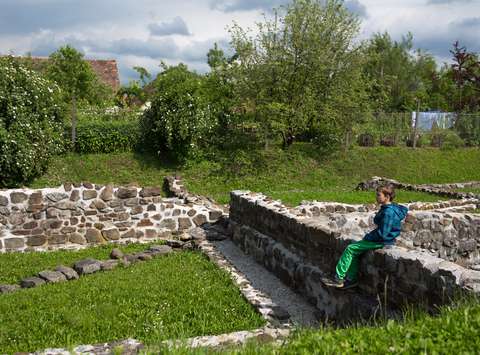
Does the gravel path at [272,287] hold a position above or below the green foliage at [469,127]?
below

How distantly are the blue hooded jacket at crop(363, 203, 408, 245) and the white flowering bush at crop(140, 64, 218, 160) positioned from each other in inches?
555

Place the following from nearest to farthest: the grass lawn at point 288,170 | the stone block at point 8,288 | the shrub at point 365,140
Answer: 1. the stone block at point 8,288
2. the grass lawn at point 288,170
3. the shrub at point 365,140

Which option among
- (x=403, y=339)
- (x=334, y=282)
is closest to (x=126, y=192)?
(x=334, y=282)

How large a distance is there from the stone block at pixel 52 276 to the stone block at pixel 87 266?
0.39 metres

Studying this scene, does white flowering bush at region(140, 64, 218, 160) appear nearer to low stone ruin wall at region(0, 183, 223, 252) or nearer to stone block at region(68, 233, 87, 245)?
low stone ruin wall at region(0, 183, 223, 252)

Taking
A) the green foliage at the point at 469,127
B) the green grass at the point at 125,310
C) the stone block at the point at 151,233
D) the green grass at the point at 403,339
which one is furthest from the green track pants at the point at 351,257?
the green foliage at the point at 469,127

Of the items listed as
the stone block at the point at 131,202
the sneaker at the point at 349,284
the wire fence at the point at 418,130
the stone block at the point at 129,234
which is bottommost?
the stone block at the point at 129,234

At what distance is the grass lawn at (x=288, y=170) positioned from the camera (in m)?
18.5

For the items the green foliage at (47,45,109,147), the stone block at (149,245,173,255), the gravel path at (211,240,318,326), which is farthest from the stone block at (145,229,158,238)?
the green foliage at (47,45,109,147)

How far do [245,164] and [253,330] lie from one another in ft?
50.8

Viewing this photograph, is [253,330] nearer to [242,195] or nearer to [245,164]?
[242,195]

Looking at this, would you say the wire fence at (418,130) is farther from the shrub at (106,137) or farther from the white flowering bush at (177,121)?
the shrub at (106,137)

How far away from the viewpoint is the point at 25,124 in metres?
17.6

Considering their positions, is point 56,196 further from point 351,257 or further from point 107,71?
point 107,71
